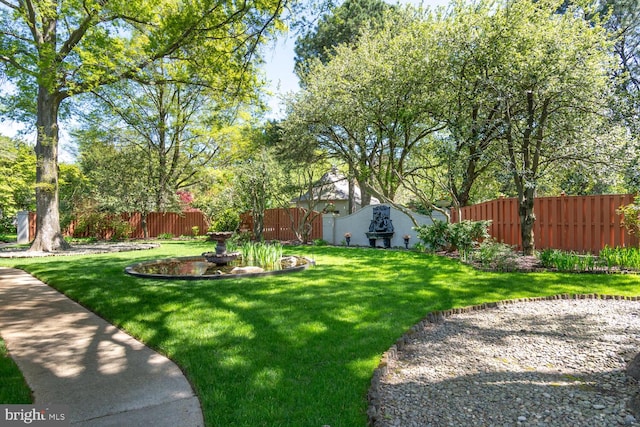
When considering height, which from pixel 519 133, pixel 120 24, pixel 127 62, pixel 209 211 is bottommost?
pixel 209 211

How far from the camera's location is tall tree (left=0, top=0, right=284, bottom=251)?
667 cm

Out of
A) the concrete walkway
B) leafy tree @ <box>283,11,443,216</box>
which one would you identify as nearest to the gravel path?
the concrete walkway

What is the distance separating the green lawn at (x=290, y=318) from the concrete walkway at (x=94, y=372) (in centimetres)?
14

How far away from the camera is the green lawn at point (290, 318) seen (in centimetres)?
249

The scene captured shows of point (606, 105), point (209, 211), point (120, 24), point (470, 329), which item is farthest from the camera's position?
point (209, 211)

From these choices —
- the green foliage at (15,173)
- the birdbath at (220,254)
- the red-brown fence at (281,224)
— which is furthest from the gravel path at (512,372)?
the green foliage at (15,173)

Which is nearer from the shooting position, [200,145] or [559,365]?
[559,365]

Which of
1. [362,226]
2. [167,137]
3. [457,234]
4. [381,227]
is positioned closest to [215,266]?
[457,234]

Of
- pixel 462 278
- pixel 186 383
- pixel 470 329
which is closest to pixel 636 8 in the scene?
pixel 462 278

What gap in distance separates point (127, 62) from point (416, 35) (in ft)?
25.9

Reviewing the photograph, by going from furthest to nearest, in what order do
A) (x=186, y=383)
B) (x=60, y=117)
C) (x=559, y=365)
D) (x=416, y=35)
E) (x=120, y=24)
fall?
(x=60, y=117), (x=416, y=35), (x=120, y=24), (x=559, y=365), (x=186, y=383)

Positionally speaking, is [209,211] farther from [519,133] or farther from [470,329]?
[470,329]

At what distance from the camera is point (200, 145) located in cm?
2206

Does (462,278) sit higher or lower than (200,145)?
lower
